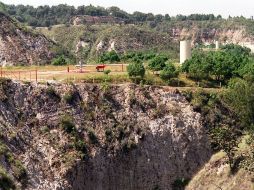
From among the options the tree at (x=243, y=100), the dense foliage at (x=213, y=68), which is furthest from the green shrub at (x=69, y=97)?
the tree at (x=243, y=100)

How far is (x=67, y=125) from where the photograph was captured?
51.3 metres

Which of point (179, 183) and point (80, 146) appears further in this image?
point (179, 183)

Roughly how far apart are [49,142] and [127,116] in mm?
9953

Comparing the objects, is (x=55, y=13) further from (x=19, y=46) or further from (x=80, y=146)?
(x=80, y=146)

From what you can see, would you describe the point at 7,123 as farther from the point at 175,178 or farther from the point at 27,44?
the point at 27,44

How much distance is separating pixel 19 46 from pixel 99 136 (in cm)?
4720

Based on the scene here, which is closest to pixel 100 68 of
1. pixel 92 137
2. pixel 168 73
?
pixel 168 73

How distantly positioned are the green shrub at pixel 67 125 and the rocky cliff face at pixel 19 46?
137 feet

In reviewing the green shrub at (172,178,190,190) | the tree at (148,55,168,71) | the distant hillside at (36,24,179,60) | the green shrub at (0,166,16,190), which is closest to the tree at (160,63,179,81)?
the tree at (148,55,168,71)

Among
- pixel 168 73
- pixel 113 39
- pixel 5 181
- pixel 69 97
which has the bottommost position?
pixel 5 181

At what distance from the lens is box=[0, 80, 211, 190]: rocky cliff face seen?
157ft

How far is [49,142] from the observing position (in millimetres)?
49500

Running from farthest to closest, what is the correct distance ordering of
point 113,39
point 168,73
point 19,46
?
1. point 113,39
2. point 19,46
3. point 168,73

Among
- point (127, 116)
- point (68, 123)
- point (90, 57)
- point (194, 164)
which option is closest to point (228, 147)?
point (194, 164)
